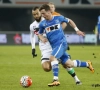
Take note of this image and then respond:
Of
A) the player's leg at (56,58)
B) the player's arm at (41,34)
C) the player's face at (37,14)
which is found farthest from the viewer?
the player's face at (37,14)

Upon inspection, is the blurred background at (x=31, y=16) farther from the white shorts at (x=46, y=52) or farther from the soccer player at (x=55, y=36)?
the soccer player at (x=55, y=36)

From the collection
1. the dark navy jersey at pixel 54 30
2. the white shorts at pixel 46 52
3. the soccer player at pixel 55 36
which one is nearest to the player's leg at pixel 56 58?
the soccer player at pixel 55 36

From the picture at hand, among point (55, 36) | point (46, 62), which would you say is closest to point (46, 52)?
point (46, 62)

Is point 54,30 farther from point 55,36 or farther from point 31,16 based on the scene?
point 31,16

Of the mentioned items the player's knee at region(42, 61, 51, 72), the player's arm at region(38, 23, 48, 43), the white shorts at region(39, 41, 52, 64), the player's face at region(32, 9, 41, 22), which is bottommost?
the player's knee at region(42, 61, 51, 72)

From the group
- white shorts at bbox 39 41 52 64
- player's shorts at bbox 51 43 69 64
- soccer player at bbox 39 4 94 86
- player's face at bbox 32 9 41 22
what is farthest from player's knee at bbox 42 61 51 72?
player's face at bbox 32 9 41 22

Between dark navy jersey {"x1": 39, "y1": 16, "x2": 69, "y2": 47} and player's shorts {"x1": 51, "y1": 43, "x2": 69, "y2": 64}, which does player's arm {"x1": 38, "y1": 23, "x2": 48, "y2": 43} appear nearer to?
dark navy jersey {"x1": 39, "y1": 16, "x2": 69, "y2": 47}

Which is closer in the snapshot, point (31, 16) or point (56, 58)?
point (56, 58)

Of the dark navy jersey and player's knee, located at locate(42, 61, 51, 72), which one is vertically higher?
the dark navy jersey

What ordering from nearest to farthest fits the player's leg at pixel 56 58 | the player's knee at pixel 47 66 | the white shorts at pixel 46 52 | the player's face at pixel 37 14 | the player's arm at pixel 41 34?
the player's leg at pixel 56 58, the player's arm at pixel 41 34, the player's knee at pixel 47 66, the white shorts at pixel 46 52, the player's face at pixel 37 14

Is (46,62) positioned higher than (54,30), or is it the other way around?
(54,30)

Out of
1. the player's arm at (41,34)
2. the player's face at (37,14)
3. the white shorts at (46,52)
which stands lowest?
the white shorts at (46,52)

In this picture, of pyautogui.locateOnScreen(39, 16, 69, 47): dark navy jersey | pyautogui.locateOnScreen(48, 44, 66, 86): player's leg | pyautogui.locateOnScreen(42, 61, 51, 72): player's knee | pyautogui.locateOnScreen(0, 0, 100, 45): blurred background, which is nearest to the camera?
pyautogui.locateOnScreen(48, 44, 66, 86): player's leg

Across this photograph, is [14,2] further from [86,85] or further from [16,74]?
[86,85]
